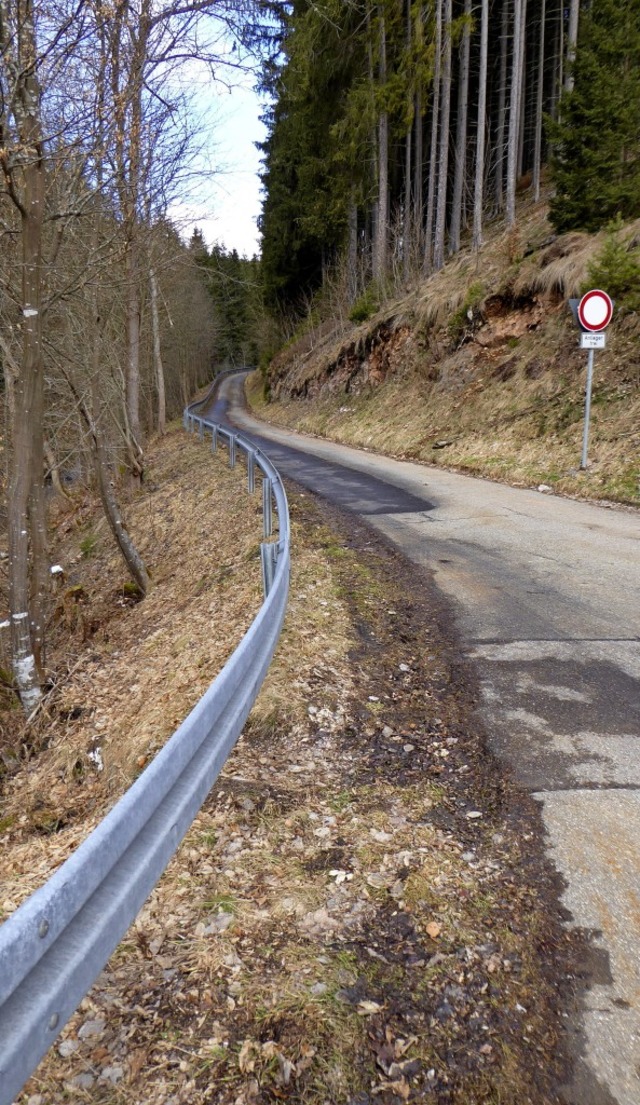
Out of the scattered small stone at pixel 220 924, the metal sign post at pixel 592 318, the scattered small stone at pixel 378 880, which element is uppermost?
the metal sign post at pixel 592 318

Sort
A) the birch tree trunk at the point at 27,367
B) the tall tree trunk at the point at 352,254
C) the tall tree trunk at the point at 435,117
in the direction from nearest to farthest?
the birch tree trunk at the point at 27,367, the tall tree trunk at the point at 435,117, the tall tree trunk at the point at 352,254

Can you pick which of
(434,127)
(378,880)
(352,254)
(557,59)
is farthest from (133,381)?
(557,59)

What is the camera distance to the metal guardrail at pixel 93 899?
4.61 ft

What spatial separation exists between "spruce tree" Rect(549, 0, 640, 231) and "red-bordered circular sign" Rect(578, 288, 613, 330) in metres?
6.06

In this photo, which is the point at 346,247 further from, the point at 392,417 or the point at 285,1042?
the point at 285,1042

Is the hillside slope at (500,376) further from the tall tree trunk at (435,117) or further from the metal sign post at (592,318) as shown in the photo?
the tall tree trunk at (435,117)

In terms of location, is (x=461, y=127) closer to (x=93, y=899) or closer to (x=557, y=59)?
(x=557, y=59)

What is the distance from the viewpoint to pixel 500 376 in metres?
16.7

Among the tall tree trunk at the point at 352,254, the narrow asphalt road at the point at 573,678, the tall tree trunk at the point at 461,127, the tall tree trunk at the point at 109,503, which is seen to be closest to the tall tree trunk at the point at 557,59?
the tall tree trunk at the point at 461,127

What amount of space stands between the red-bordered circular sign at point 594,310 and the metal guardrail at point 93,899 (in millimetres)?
10382

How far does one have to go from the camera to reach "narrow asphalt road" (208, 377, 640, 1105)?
2.23 meters

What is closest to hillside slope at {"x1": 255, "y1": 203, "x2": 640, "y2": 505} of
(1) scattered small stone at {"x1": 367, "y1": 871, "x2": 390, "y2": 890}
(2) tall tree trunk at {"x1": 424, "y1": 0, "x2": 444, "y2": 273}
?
(2) tall tree trunk at {"x1": 424, "y1": 0, "x2": 444, "y2": 273}

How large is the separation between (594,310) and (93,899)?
11.6 metres

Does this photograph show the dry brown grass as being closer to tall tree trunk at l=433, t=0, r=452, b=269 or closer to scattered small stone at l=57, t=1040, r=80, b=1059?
scattered small stone at l=57, t=1040, r=80, b=1059
